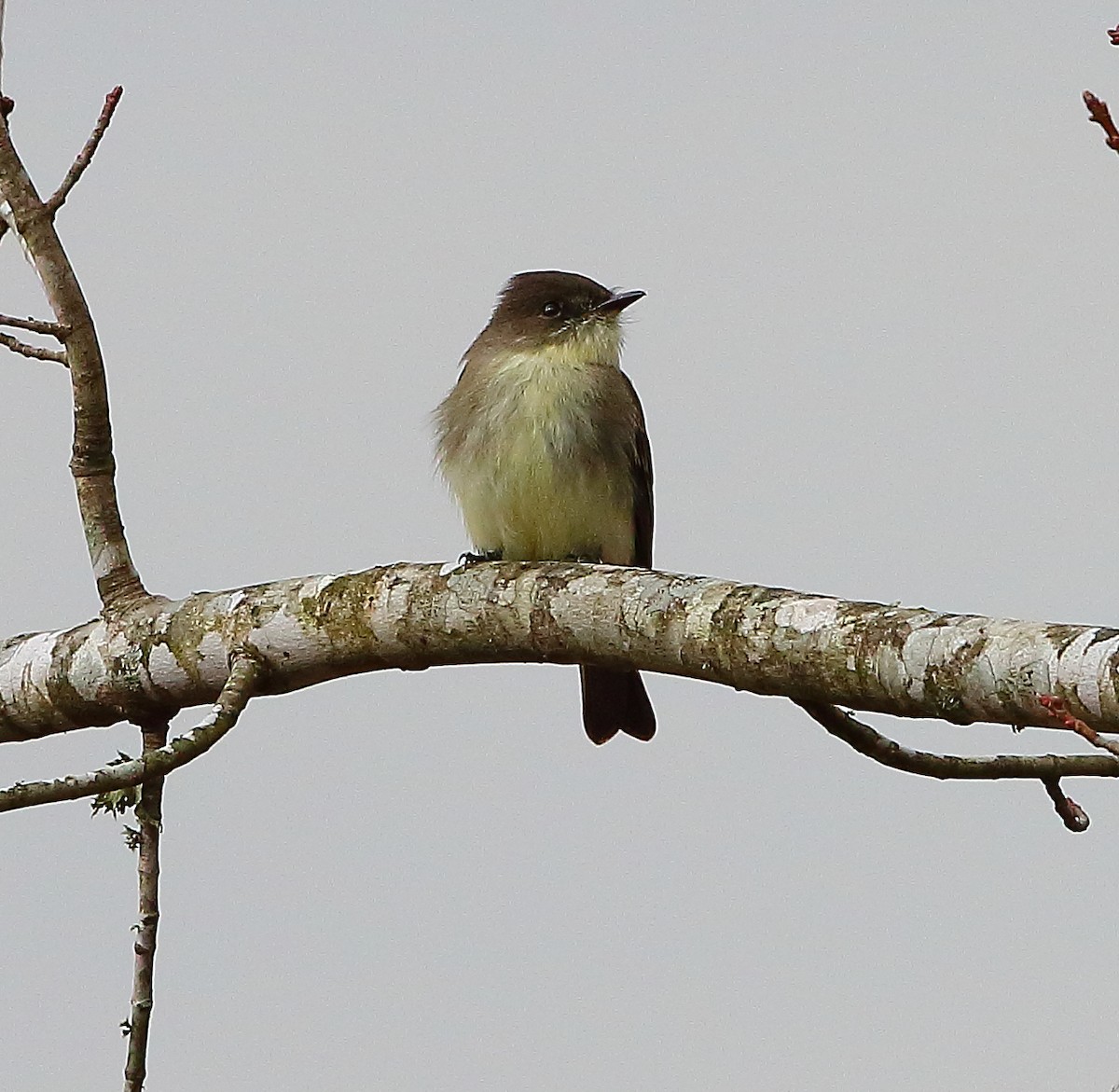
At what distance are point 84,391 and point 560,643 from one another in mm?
1447

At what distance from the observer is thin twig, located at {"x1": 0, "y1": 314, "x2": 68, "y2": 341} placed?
403 cm

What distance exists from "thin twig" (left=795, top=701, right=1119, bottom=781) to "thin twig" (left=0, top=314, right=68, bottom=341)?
76.4 inches

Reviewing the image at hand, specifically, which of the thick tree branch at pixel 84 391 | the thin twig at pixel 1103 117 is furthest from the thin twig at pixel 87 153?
the thin twig at pixel 1103 117

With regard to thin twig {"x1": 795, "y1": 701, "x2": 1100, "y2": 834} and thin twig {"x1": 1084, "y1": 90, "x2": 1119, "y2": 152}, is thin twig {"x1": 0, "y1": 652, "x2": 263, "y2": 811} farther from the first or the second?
thin twig {"x1": 1084, "y1": 90, "x2": 1119, "y2": 152}

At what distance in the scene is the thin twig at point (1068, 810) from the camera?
3822 mm

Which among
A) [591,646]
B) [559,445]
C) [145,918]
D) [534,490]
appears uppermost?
[559,445]

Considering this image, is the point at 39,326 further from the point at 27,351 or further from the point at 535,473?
the point at 535,473

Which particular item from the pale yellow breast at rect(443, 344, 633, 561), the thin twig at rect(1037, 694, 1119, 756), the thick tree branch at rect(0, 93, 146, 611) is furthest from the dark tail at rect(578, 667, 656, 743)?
the thin twig at rect(1037, 694, 1119, 756)

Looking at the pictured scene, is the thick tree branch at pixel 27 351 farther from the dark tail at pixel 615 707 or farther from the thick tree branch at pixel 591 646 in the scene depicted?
the dark tail at pixel 615 707

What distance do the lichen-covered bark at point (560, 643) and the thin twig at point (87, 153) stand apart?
978mm

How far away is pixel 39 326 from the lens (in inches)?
163

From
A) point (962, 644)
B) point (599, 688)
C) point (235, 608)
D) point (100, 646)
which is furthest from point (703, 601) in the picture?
point (599, 688)

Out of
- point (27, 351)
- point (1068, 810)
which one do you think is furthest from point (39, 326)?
point (1068, 810)

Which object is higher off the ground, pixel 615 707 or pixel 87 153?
pixel 87 153
